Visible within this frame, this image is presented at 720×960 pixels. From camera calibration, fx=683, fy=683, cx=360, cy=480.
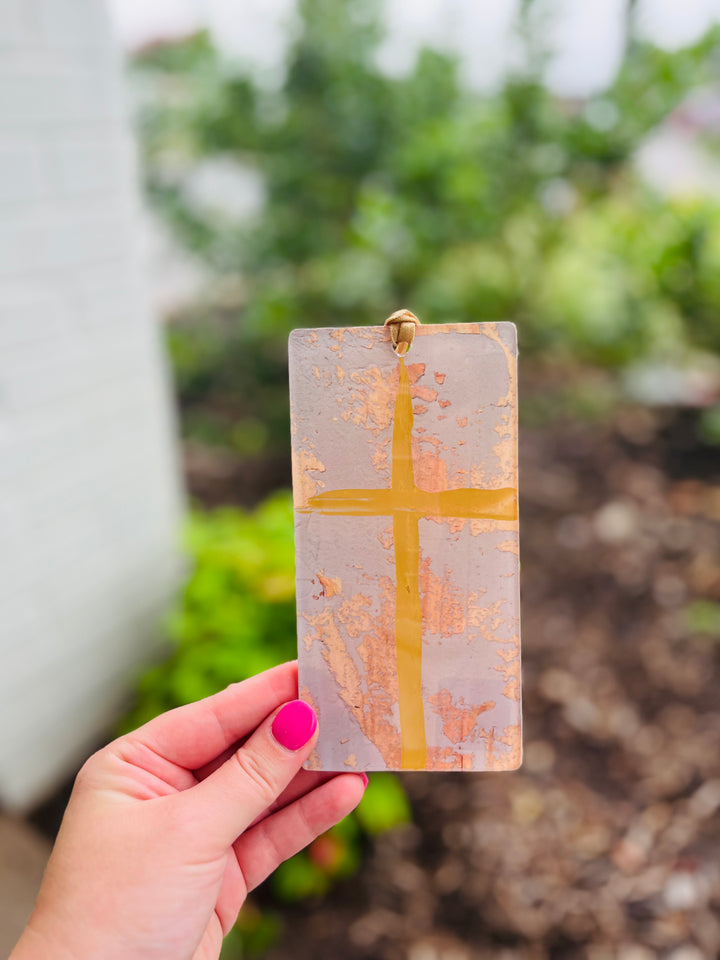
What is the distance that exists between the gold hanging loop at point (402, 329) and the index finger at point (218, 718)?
0.39 m

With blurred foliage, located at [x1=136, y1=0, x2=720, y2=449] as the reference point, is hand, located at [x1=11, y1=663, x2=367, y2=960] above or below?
below

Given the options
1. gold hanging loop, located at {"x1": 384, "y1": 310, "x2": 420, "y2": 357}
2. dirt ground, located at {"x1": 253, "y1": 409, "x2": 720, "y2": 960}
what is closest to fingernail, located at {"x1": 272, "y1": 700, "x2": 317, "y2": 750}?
gold hanging loop, located at {"x1": 384, "y1": 310, "x2": 420, "y2": 357}

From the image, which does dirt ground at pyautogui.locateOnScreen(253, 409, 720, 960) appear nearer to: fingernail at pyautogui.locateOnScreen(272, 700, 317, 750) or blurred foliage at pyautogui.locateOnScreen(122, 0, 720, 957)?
blurred foliage at pyautogui.locateOnScreen(122, 0, 720, 957)

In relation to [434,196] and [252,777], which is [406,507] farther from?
[434,196]

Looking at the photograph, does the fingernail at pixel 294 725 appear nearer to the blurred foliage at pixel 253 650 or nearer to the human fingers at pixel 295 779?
the human fingers at pixel 295 779

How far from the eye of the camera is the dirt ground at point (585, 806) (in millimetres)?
1384

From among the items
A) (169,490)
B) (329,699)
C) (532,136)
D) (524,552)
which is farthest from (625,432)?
(329,699)

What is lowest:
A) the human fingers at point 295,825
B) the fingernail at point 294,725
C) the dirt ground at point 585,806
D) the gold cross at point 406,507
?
the dirt ground at point 585,806

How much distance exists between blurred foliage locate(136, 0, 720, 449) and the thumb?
5.96 ft

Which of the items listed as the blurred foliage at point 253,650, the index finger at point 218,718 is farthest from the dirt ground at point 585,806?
the index finger at point 218,718

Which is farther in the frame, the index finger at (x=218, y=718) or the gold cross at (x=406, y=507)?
the index finger at (x=218, y=718)

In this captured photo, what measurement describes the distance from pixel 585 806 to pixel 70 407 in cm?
148

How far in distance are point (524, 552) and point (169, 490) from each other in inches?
44.8

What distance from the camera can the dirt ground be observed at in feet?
4.54
